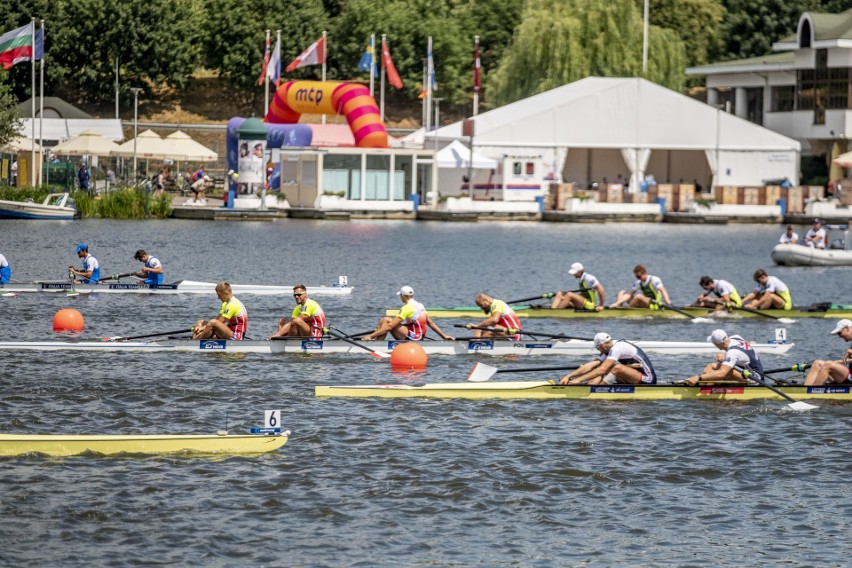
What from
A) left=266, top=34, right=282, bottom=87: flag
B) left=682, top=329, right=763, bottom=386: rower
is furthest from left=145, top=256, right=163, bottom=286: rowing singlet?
left=266, top=34, right=282, bottom=87: flag

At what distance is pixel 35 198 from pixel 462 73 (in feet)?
149

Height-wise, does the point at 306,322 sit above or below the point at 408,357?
above

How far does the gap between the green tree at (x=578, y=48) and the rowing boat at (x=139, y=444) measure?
6886 centimetres

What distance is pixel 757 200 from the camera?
3044 inches

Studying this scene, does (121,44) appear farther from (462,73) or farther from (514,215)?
(514,215)

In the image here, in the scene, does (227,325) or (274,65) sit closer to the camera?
(227,325)

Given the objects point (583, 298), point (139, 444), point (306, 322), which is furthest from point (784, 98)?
point (139, 444)

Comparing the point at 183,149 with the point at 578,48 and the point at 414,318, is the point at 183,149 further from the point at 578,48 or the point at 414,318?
the point at 414,318

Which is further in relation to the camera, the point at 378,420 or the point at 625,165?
the point at 625,165

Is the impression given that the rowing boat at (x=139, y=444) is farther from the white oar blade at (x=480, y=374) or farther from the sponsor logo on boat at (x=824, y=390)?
the sponsor logo on boat at (x=824, y=390)

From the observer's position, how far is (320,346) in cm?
2873

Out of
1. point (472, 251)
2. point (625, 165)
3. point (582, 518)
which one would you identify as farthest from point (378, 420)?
point (625, 165)

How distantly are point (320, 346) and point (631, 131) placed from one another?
181 feet

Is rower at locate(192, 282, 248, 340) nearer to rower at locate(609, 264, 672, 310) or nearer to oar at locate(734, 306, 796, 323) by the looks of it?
rower at locate(609, 264, 672, 310)
